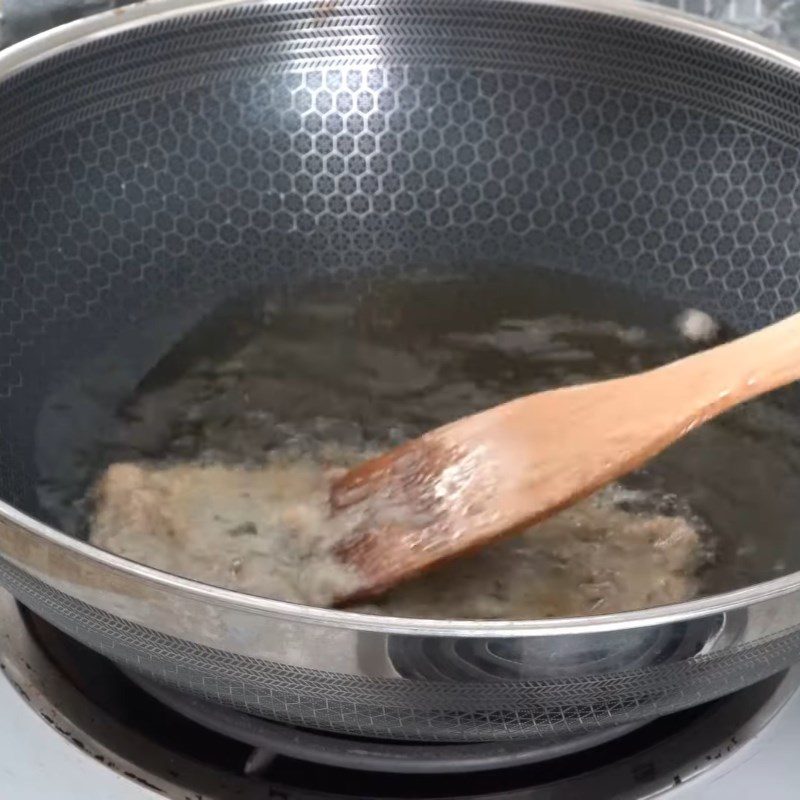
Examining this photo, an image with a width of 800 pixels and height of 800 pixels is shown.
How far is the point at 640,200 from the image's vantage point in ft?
2.85

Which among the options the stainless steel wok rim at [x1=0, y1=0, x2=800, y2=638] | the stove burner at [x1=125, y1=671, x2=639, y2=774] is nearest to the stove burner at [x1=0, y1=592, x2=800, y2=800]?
the stove burner at [x1=125, y1=671, x2=639, y2=774]

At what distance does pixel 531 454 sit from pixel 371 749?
181 millimetres

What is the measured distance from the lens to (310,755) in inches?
20.3

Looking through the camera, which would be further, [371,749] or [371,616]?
[371,749]

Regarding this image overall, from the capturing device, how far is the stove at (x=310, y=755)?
1.65 ft

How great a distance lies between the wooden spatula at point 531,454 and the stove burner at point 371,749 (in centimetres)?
9

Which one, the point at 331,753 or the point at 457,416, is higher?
the point at 457,416

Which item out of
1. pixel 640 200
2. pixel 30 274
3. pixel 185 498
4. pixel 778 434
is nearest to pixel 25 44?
pixel 30 274

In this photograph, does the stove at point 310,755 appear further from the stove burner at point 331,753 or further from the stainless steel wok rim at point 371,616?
the stainless steel wok rim at point 371,616

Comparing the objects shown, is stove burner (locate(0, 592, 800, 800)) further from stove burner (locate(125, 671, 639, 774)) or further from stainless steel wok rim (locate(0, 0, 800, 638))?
stainless steel wok rim (locate(0, 0, 800, 638))

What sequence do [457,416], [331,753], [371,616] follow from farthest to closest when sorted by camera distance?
[457,416], [331,753], [371,616]

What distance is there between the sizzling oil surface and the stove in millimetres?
90

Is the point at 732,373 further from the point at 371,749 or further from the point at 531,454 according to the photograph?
the point at 371,749

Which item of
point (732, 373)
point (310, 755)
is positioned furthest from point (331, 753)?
point (732, 373)
